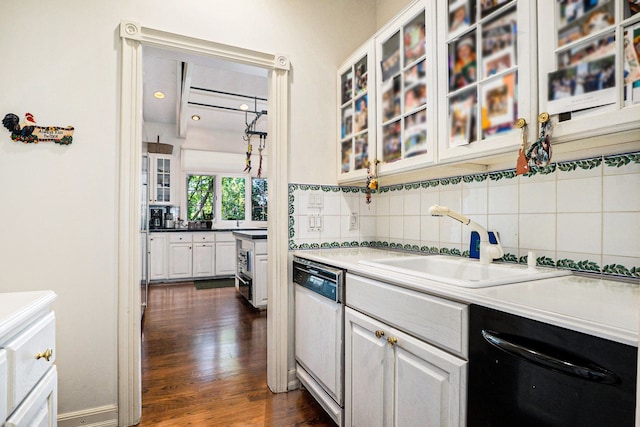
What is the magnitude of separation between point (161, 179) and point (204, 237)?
1.37m

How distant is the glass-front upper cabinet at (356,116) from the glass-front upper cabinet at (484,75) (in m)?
0.53

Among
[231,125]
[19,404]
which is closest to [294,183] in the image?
[19,404]

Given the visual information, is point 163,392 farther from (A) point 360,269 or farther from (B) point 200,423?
(A) point 360,269

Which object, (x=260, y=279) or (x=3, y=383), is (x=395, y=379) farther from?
(x=260, y=279)

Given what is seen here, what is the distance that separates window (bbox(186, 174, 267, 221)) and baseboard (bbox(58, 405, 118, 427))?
486 cm

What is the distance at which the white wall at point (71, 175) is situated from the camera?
1.58 m

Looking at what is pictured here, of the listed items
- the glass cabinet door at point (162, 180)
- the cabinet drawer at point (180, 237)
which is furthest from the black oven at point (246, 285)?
the glass cabinet door at point (162, 180)

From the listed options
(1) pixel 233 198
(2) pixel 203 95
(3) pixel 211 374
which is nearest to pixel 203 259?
(1) pixel 233 198

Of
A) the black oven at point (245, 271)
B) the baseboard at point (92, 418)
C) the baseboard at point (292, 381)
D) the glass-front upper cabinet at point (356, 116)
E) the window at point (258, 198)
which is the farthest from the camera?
the window at point (258, 198)

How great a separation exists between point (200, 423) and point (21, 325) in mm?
1086

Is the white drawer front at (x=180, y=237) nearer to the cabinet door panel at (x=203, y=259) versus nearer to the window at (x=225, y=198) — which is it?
the cabinet door panel at (x=203, y=259)

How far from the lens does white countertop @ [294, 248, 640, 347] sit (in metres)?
0.68

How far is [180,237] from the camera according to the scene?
18.1ft

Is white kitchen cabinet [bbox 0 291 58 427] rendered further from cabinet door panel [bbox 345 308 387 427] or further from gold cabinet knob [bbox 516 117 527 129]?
gold cabinet knob [bbox 516 117 527 129]
